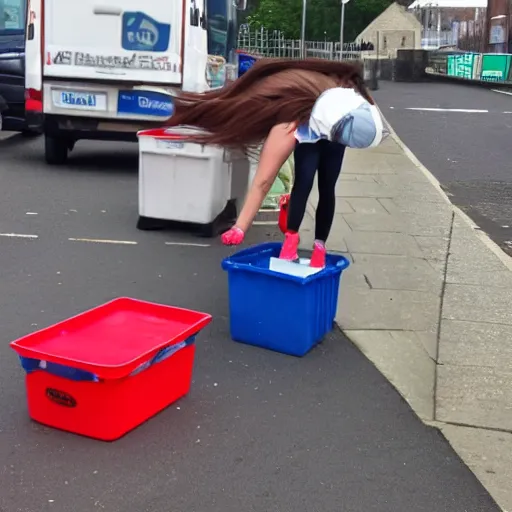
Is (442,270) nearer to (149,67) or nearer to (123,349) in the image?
(123,349)

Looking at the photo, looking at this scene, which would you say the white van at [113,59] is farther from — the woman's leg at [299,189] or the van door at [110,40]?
the woman's leg at [299,189]

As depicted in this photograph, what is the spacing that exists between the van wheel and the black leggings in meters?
6.29

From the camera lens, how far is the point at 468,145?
15.8 meters

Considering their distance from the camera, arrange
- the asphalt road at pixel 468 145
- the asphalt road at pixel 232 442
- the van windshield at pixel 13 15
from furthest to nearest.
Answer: the van windshield at pixel 13 15
the asphalt road at pixel 468 145
the asphalt road at pixel 232 442

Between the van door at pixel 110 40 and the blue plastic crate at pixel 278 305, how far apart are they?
526 centimetres

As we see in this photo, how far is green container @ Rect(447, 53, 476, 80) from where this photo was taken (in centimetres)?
4438

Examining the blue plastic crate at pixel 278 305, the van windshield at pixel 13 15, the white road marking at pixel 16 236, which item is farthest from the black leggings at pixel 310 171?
the van windshield at pixel 13 15

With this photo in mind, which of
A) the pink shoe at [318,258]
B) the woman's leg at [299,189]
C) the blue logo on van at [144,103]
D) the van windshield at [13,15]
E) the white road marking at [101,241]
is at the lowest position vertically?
the white road marking at [101,241]

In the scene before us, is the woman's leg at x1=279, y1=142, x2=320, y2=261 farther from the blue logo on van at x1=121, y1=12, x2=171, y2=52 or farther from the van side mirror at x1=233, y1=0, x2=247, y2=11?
the van side mirror at x1=233, y1=0, x2=247, y2=11

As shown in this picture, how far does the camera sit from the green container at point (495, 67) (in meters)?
41.2

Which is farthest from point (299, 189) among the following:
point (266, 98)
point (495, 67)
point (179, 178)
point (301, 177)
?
point (495, 67)

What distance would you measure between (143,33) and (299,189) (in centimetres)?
533

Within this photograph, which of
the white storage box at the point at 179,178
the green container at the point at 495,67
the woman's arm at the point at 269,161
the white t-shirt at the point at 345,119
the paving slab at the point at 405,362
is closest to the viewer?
the paving slab at the point at 405,362

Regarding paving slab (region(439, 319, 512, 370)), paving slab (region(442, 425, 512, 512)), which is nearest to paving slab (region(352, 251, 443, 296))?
paving slab (region(439, 319, 512, 370))
